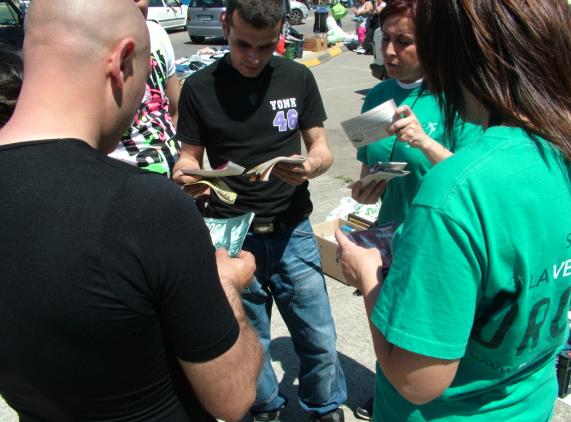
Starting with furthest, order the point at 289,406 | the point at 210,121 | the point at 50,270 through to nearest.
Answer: the point at 289,406, the point at 210,121, the point at 50,270

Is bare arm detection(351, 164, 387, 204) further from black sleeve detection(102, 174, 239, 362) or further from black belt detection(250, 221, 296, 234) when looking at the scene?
black sleeve detection(102, 174, 239, 362)

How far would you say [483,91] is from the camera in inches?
41.3

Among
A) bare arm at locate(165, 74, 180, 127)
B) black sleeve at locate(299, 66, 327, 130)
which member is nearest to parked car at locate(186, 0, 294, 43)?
bare arm at locate(165, 74, 180, 127)

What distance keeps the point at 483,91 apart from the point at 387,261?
1.61ft

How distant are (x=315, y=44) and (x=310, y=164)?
545 inches

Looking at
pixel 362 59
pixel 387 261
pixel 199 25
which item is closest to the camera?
pixel 387 261

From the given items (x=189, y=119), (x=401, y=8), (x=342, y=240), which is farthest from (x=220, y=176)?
(x=401, y=8)

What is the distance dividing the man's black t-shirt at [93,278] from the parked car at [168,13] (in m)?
20.4

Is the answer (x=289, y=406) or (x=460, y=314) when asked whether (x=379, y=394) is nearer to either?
(x=460, y=314)

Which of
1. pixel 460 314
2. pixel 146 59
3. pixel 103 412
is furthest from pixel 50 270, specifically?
pixel 460 314

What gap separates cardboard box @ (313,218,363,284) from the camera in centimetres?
403

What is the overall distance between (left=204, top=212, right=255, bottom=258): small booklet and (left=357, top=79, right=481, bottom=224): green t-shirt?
662 millimetres

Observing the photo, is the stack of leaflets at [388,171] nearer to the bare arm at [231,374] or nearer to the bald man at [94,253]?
the bare arm at [231,374]

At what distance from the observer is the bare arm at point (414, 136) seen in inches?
77.1
